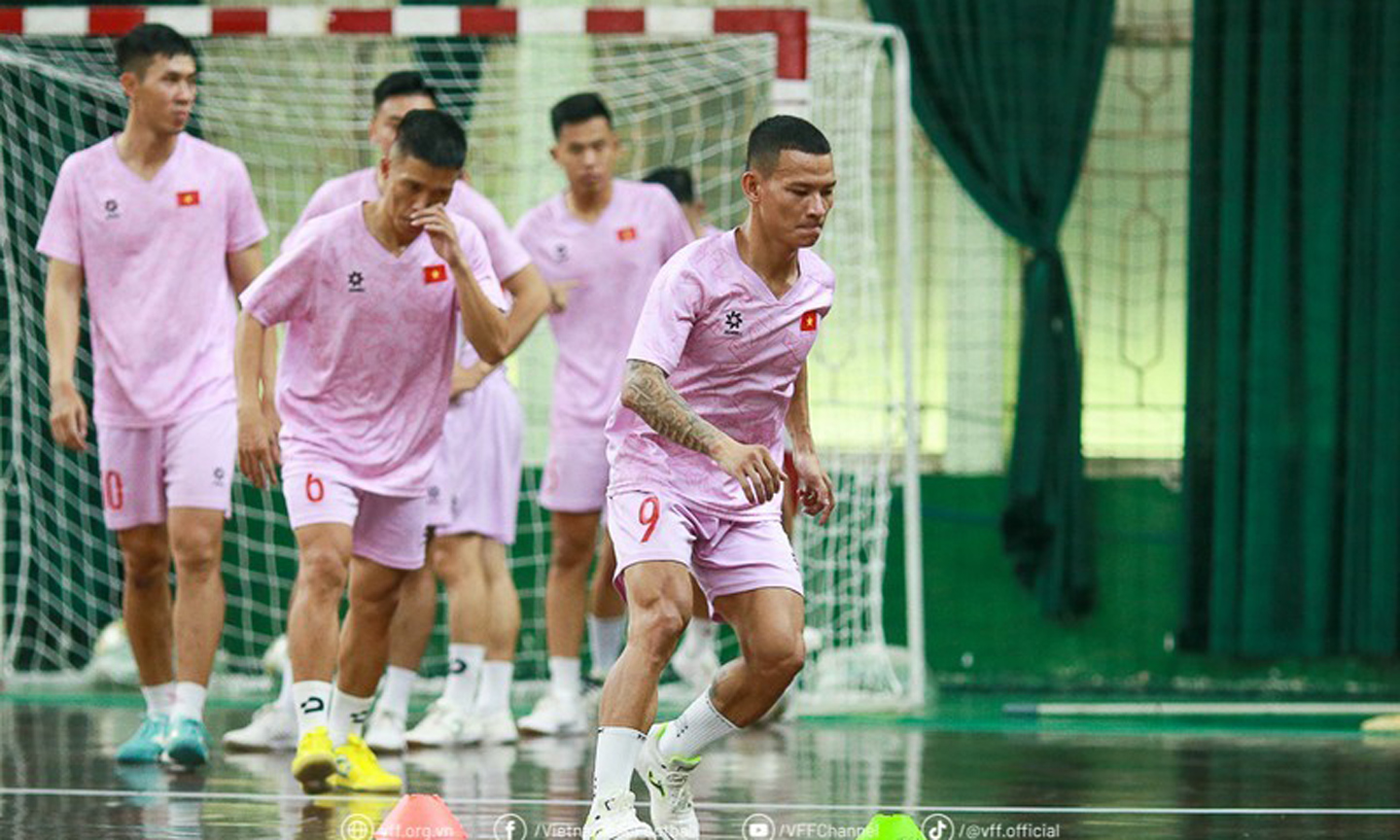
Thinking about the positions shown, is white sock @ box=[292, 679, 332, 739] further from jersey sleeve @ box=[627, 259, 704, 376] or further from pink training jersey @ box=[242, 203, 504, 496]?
jersey sleeve @ box=[627, 259, 704, 376]

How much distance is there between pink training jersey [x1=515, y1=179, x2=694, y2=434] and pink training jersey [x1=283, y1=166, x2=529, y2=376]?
1.13 meters

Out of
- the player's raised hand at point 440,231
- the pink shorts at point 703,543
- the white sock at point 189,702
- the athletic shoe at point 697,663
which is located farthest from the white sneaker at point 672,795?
the athletic shoe at point 697,663

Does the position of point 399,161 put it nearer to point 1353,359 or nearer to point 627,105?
point 627,105

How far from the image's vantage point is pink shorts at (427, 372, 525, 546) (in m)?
8.16

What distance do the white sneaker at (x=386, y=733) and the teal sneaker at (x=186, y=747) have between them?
0.75 m

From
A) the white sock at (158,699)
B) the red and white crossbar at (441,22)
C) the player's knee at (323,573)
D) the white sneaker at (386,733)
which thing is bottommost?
the white sneaker at (386,733)

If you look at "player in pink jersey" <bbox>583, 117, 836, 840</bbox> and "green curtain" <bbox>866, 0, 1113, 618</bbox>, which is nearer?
"player in pink jersey" <bbox>583, 117, 836, 840</bbox>

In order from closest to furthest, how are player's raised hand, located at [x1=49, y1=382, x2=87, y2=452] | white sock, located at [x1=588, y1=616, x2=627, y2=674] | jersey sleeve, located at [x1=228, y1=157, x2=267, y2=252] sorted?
player's raised hand, located at [x1=49, y1=382, x2=87, y2=452] < jersey sleeve, located at [x1=228, y1=157, x2=267, y2=252] < white sock, located at [x1=588, y1=616, x2=627, y2=674]

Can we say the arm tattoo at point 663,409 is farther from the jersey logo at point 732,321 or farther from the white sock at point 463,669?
the white sock at point 463,669

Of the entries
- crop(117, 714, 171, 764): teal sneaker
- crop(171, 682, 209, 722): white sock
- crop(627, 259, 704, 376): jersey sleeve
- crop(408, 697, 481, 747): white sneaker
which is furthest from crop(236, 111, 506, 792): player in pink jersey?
crop(408, 697, 481, 747): white sneaker

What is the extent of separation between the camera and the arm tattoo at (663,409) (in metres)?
5.07

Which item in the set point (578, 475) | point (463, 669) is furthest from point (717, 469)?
point (578, 475)

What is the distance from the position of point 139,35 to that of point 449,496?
5.98ft

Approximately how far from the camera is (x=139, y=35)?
7234 millimetres
